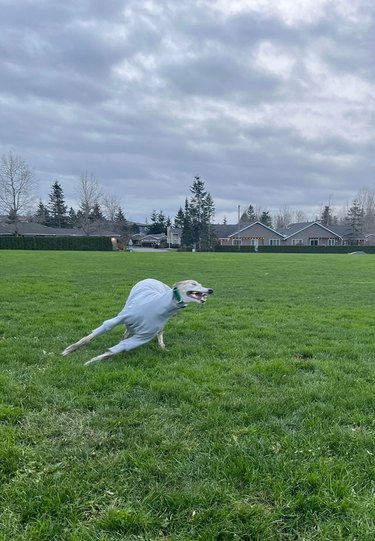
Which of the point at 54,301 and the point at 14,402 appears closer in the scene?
the point at 14,402

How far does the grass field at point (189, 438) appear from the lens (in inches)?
95.2

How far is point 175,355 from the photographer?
219 inches

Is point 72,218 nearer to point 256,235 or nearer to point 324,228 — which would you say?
point 256,235

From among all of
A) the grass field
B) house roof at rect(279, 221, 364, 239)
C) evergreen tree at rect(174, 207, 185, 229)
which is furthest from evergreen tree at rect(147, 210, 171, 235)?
the grass field

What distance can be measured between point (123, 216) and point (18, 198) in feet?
83.3

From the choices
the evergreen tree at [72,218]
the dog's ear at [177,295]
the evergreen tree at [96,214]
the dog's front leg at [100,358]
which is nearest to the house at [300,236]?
the evergreen tree at [96,214]

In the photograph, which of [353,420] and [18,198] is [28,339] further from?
[18,198]

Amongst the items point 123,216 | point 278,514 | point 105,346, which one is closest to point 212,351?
point 105,346

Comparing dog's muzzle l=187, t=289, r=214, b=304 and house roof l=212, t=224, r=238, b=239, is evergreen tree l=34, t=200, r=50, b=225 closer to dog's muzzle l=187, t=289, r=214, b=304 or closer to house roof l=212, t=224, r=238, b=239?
house roof l=212, t=224, r=238, b=239

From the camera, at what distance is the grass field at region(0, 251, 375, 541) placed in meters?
2.42

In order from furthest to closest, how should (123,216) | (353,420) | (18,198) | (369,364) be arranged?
(123,216), (18,198), (369,364), (353,420)

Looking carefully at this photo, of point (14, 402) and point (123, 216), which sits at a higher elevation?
point (123, 216)

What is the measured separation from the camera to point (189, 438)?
10.9 ft

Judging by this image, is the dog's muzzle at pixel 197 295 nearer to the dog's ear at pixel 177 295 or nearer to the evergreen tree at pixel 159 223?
the dog's ear at pixel 177 295
